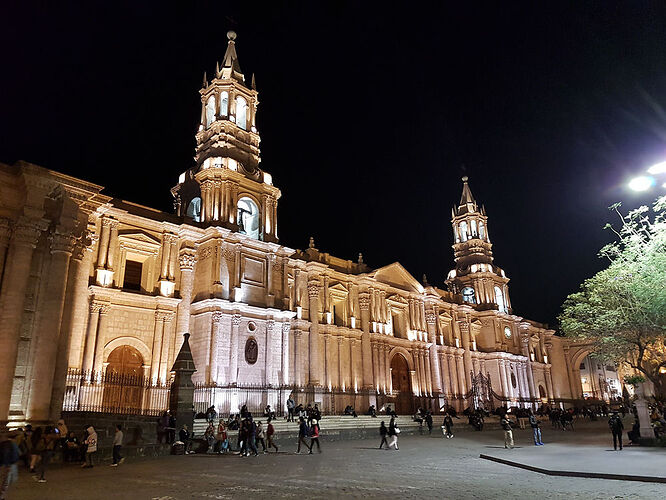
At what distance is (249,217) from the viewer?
33906mm

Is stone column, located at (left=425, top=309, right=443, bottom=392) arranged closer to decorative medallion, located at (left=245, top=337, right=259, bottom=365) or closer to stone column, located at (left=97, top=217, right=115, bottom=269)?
decorative medallion, located at (left=245, top=337, right=259, bottom=365)

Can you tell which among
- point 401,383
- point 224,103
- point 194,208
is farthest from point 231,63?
point 401,383

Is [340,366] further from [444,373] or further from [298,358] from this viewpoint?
[444,373]

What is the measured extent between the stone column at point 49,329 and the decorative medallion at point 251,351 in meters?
11.4

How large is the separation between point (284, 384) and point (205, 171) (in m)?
14.7

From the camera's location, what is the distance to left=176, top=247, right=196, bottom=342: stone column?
2814cm

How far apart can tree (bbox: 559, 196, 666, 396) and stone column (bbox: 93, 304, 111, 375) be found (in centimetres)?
2473

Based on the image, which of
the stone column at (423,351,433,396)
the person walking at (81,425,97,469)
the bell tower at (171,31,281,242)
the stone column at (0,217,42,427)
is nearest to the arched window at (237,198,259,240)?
the bell tower at (171,31,281,242)

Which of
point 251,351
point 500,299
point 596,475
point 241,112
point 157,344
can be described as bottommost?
point 596,475

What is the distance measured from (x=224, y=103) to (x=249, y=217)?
30.8 ft

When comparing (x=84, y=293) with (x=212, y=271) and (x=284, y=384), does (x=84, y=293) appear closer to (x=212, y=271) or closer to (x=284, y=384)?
(x=212, y=271)

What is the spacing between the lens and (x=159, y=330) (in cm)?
2708

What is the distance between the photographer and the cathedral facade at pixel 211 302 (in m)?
19.8

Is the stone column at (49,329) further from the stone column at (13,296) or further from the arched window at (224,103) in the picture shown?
the arched window at (224,103)
